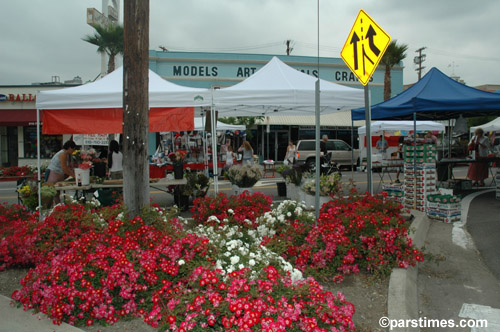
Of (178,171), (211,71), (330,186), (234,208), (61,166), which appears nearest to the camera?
(234,208)

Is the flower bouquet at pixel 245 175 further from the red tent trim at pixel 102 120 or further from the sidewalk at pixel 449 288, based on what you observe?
the sidewalk at pixel 449 288

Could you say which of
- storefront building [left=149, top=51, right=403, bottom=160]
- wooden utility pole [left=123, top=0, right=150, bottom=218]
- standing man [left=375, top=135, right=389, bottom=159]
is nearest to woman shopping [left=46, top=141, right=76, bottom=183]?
wooden utility pole [left=123, top=0, right=150, bottom=218]

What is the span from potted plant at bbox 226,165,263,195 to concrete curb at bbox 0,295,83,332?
5784 millimetres

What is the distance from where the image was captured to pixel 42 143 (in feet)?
79.8

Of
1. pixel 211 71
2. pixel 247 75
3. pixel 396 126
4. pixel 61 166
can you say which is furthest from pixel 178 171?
pixel 247 75

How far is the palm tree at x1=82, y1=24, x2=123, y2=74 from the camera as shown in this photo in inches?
901

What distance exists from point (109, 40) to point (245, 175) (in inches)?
731

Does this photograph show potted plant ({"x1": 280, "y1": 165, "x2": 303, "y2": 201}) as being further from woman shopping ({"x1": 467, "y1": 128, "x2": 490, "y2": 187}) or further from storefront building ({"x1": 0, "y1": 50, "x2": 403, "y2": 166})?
storefront building ({"x1": 0, "y1": 50, "x2": 403, "y2": 166})

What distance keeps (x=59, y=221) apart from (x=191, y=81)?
2284cm

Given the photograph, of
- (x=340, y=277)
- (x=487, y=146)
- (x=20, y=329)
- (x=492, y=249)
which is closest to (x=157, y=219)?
(x=20, y=329)

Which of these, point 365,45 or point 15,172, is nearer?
point 365,45

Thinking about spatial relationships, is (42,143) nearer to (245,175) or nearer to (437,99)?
(245,175)

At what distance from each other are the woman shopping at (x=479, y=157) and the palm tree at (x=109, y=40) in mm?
20177

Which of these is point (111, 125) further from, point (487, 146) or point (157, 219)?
point (487, 146)
